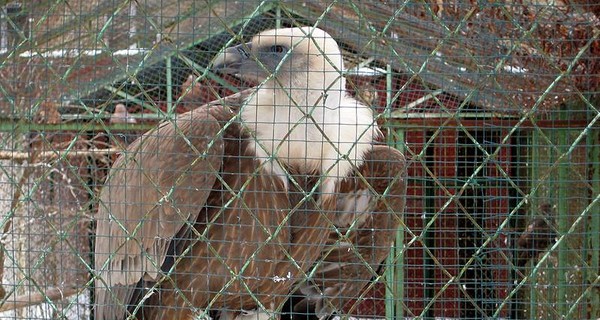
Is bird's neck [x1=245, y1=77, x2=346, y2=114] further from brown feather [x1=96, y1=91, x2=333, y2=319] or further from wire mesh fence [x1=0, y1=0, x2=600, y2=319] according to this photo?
brown feather [x1=96, y1=91, x2=333, y2=319]

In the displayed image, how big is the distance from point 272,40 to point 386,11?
2.07 feet

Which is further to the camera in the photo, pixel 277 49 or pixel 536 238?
pixel 536 238

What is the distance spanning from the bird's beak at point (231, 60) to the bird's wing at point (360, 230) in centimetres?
62

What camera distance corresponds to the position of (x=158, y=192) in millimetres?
2857

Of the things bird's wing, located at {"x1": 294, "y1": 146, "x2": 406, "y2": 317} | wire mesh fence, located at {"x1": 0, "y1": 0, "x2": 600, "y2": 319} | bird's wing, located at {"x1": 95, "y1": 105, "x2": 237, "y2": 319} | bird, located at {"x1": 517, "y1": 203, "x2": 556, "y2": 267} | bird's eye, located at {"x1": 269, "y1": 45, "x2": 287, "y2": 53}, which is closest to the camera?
wire mesh fence, located at {"x1": 0, "y1": 0, "x2": 600, "y2": 319}

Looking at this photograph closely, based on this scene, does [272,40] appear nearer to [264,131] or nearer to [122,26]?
[264,131]

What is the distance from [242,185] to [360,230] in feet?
2.12

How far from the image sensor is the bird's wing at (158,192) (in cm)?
283

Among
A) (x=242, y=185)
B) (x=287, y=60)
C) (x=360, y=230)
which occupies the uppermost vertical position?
(x=287, y=60)

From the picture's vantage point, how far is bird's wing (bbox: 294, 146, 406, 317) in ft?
10.6

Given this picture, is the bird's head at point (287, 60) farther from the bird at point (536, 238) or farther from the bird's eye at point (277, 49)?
the bird at point (536, 238)

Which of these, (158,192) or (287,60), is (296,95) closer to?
(287,60)

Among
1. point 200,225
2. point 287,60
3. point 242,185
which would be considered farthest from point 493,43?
point 200,225

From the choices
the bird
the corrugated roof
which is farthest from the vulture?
the bird
